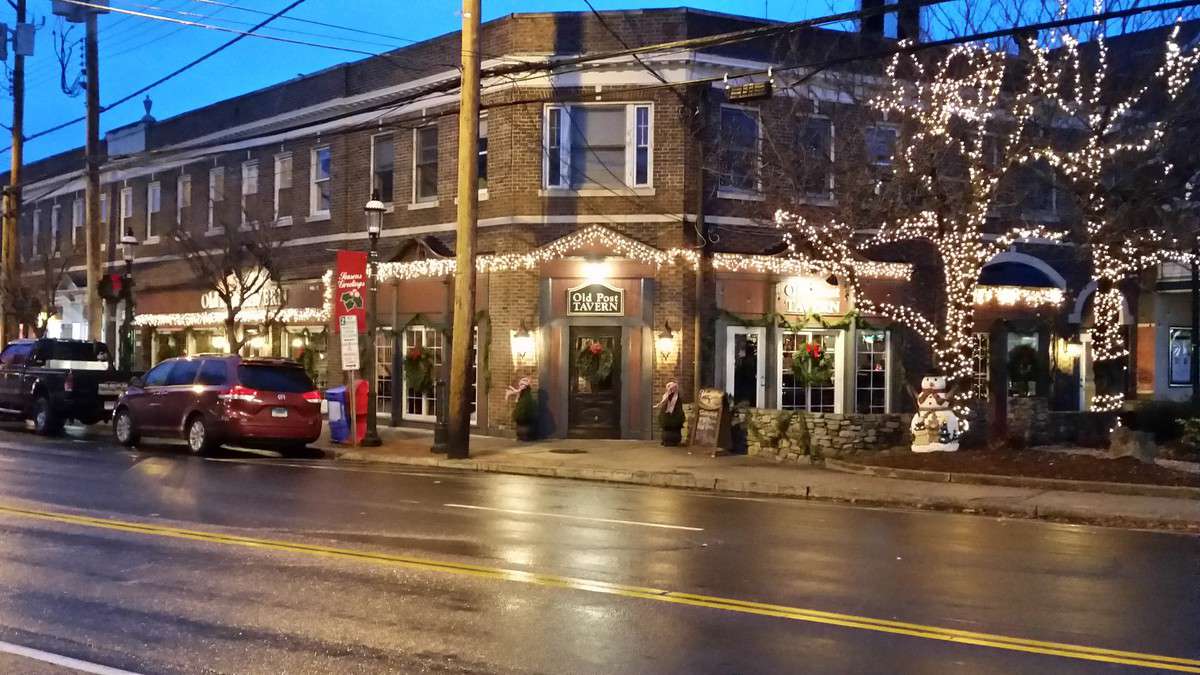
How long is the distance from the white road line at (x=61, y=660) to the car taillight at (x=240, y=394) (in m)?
12.7

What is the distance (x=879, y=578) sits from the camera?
9188 millimetres

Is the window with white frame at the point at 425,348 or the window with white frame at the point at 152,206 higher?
→ the window with white frame at the point at 152,206

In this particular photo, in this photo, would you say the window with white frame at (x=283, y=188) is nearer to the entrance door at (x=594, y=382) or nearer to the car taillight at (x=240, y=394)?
the entrance door at (x=594, y=382)

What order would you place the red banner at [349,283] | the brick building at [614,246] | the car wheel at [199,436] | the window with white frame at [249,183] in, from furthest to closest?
1. the window with white frame at [249,183]
2. the brick building at [614,246]
3. the red banner at [349,283]
4. the car wheel at [199,436]

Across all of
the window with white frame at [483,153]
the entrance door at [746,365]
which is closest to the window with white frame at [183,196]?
the window with white frame at [483,153]

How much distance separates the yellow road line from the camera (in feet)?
22.4

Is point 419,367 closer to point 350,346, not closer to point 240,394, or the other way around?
point 350,346

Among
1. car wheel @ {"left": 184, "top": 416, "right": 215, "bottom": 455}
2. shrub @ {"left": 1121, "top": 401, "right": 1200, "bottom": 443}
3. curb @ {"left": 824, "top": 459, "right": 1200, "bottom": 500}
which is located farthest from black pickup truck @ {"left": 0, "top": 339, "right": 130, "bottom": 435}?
shrub @ {"left": 1121, "top": 401, "right": 1200, "bottom": 443}

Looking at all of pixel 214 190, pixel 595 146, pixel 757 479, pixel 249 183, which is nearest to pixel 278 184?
pixel 249 183

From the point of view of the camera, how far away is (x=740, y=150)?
20859mm

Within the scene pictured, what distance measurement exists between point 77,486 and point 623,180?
12173mm

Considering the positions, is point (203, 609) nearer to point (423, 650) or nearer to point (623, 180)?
point (423, 650)

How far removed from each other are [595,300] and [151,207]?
718 inches

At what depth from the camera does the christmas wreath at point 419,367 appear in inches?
999
